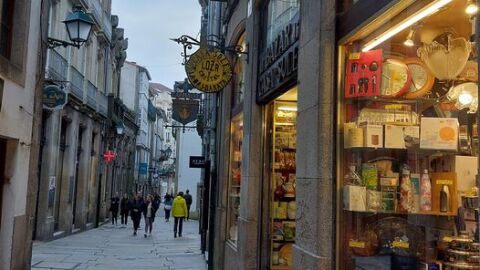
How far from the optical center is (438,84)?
16.4ft

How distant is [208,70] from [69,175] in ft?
46.0

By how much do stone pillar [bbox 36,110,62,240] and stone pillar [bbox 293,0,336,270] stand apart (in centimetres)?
1504

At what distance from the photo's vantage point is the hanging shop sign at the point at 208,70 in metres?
9.85

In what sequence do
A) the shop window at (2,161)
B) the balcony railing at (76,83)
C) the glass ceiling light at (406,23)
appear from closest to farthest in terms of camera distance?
1. the glass ceiling light at (406,23)
2. the shop window at (2,161)
3. the balcony railing at (76,83)

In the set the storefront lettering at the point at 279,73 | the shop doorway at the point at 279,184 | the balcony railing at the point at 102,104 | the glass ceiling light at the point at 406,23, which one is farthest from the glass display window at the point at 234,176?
the balcony railing at the point at 102,104

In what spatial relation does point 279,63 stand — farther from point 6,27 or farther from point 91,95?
point 91,95

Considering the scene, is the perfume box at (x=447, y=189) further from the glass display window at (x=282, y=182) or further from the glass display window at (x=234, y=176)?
the glass display window at (x=234, y=176)

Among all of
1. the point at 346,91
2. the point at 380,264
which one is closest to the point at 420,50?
the point at 346,91

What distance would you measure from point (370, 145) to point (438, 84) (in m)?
0.86

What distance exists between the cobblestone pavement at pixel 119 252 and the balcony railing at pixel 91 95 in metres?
6.43

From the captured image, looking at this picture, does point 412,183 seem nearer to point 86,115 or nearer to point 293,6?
point 293,6

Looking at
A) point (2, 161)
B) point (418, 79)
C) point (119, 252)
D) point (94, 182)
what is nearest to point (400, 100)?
point (418, 79)

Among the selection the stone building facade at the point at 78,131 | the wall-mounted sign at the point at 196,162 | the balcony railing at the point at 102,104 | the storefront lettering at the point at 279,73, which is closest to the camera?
the storefront lettering at the point at 279,73

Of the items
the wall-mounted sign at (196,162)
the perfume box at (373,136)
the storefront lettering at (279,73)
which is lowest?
the perfume box at (373,136)
